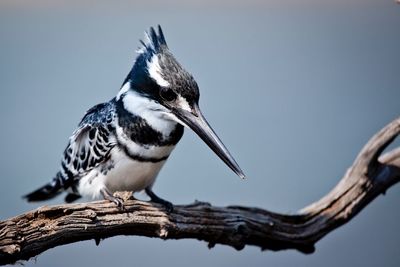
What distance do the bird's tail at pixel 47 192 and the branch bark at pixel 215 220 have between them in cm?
61

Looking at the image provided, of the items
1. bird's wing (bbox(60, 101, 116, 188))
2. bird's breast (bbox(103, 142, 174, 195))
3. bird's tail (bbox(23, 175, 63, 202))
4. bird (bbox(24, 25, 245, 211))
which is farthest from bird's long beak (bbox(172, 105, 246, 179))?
bird's tail (bbox(23, 175, 63, 202))

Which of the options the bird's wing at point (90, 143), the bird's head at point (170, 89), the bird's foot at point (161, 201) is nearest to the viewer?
the bird's head at point (170, 89)

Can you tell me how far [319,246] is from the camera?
13.9 ft

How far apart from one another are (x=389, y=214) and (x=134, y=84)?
8.07ft

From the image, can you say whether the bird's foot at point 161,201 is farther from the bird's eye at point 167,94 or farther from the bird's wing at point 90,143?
the bird's eye at point 167,94

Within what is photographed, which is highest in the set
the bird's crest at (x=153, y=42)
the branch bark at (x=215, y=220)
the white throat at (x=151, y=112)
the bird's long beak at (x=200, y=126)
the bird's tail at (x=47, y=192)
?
the bird's crest at (x=153, y=42)

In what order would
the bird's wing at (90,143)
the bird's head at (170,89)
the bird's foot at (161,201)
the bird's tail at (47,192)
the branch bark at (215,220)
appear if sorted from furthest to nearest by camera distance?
the bird's tail at (47,192)
the bird's wing at (90,143)
the bird's foot at (161,201)
the bird's head at (170,89)
the branch bark at (215,220)

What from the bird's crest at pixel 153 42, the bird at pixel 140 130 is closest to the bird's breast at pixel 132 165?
the bird at pixel 140 130

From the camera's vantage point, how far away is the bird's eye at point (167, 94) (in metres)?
2.41

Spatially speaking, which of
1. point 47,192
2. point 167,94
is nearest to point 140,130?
point 167,94

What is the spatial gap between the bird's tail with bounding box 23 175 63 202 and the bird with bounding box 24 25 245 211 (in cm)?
9

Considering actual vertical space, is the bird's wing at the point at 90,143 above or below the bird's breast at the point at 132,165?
above

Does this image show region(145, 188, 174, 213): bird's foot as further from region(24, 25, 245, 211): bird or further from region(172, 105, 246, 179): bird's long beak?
region(172, 105, 246, 179): bird's long beak

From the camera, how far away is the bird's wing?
105 inches
